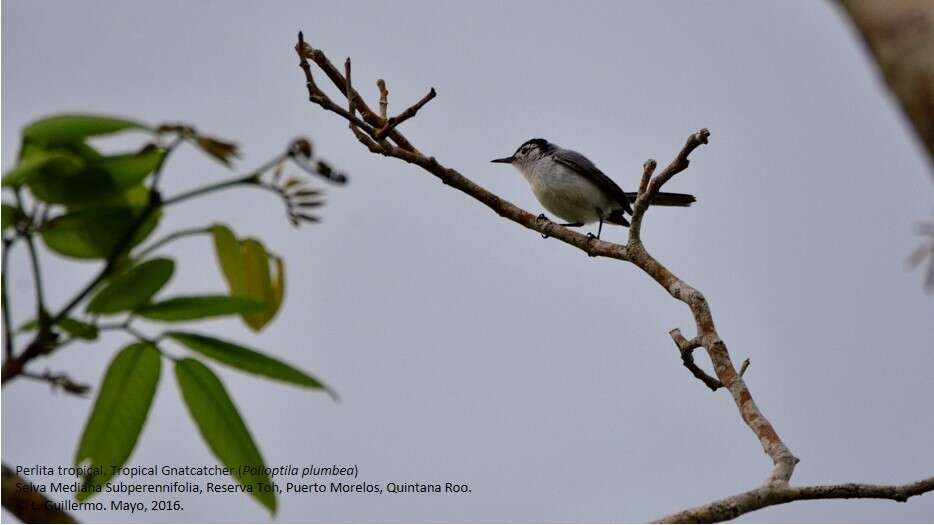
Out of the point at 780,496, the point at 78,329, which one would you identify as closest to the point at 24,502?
the point at 78,329

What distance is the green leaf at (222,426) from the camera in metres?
1.47

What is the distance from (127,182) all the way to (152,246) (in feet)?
0.35

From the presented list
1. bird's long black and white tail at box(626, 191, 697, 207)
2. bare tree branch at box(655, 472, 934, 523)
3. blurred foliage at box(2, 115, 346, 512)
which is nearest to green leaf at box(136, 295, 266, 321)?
blurred foliage at box(2, 115, 346, 512)

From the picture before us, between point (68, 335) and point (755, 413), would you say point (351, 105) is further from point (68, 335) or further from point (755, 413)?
point (68, 335)

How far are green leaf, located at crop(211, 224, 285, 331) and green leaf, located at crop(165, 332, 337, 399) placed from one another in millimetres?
120

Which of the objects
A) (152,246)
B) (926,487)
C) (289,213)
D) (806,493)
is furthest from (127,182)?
(926,487)

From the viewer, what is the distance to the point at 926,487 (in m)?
3.28

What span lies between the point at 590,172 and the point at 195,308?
286 inches

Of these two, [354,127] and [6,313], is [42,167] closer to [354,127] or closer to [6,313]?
[6,313]

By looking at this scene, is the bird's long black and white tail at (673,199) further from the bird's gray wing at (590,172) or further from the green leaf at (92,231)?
the green leaf at (92,231)

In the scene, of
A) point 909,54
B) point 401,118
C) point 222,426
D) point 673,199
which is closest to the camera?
point 909,54

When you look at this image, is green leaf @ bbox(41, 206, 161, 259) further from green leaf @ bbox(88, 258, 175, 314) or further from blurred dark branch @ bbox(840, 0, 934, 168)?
blurred dark branch @ bbox(840, 0, 934, 168)

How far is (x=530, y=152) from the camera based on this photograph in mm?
9320

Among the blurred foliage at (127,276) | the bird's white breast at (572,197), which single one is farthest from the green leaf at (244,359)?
the bird's white breast at (572,197)
